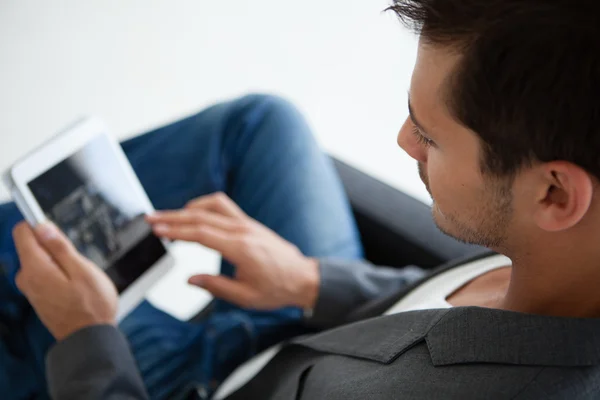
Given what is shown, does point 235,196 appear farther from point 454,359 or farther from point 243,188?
point 454,359

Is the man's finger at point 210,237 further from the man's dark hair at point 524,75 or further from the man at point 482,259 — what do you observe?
the man's dark hair at point 524,75

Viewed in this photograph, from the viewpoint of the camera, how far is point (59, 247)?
0.86 m

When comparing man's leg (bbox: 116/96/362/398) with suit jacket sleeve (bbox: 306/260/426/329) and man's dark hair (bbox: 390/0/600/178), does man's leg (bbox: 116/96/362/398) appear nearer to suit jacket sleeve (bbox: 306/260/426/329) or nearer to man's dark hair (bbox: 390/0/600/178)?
suit jacket sleeve (bbox: 306/260/426/329)

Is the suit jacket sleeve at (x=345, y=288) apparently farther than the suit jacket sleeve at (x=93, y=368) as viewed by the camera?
Yes

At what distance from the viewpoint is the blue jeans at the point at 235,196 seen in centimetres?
104

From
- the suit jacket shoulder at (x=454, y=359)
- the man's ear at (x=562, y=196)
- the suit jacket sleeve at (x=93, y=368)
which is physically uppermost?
the man's ear at (x=562, y=196)

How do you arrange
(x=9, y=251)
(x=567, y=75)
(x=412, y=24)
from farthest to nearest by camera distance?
(x=9, y=251)
(x=412, y=24)
(x=567, y=75)

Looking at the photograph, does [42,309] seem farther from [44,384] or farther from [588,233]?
[588,233]

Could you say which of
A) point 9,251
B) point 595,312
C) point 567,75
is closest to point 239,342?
point 9,251

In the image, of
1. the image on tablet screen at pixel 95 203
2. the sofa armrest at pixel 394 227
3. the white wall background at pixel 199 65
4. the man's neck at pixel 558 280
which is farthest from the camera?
the white wall background at pixel 199 65

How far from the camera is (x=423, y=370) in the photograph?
0.64m

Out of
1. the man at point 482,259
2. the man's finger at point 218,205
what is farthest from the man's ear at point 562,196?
the man's finger at point 218,205

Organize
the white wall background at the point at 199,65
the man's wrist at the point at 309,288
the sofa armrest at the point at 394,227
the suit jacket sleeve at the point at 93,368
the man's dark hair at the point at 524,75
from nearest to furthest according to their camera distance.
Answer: the man's dark hair at the point at 524,75 → the suit jacket sleeve at the point at 93,368 → the man's wrist at the point at 309,288 → the sofa armrest at the point at 394,227 → the white wall background at the point at 199,65

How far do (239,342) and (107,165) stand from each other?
351 millimetres
